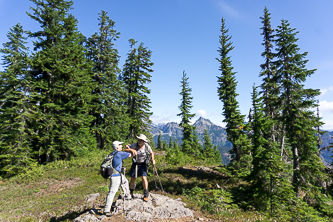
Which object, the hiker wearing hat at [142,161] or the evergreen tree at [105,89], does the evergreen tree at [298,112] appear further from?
the evergreen tree at [105,89]

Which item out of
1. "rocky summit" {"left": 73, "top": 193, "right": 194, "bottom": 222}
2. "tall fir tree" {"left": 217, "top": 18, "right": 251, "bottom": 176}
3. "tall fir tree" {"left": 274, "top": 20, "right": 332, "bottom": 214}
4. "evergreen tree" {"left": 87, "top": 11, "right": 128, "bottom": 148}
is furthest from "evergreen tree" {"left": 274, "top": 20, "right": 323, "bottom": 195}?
"evergreen tree" {"left": 87, "top": 11, "right": 128, "bottom": 148}

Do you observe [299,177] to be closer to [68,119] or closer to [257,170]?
[257,170]

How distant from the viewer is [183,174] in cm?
1576

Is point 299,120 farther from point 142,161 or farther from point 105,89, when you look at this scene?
point 105,89

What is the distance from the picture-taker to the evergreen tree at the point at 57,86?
60.4ft

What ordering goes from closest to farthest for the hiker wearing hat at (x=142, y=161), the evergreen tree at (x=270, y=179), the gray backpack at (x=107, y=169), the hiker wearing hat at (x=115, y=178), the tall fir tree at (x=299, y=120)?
the gray backpack at (x=107, y=169) < the hiker wearing hat at (x=115, y=178) < the hiker wearing hat at (x=142, y=161) < the evergreen tree at (x=270, y=179) < the tall fir tree at (x=299, y=120)

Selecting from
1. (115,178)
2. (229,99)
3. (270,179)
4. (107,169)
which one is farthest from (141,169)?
→ (229,99)

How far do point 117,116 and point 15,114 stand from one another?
1235cm

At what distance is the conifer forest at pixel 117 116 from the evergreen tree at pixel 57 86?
10 cm

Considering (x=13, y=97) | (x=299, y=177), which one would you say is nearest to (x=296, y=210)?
(x=299, y=177)

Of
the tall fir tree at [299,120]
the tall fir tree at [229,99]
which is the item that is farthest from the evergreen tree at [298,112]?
the tall fir tree at [229,99]

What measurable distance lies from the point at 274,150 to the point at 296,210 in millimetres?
3292

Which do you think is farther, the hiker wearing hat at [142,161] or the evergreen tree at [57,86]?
the evergreen tree at [57,86]

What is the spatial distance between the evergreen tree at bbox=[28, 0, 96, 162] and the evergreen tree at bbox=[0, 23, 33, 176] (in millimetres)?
910
